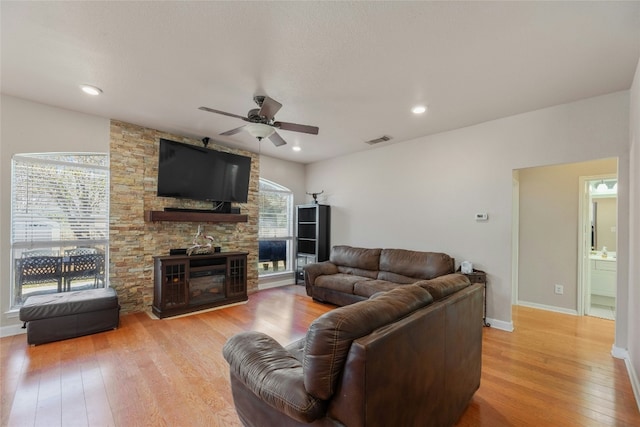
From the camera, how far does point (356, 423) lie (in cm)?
114

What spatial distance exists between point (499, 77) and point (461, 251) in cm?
232

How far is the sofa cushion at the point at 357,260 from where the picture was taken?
4703mm

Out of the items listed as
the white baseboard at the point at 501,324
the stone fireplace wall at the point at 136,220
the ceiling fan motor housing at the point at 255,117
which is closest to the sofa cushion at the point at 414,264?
the white baseboard at the point at 501,324

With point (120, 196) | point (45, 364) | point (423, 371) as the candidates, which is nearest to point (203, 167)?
point (120, 196)

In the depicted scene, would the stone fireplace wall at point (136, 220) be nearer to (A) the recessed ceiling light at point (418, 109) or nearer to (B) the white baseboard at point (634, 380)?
(A) the recessed ceiling light at point (418, 109)

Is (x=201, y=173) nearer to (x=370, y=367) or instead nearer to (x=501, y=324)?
(x=370, y=367)

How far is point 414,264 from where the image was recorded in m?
4.18

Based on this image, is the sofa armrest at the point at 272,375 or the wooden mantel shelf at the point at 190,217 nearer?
the sofa armrest at the point at 272,375

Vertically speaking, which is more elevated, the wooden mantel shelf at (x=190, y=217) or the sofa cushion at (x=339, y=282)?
the wooden mantel shelf at (x=190, y=217)

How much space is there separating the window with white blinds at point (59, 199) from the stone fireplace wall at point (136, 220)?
0.53 feet

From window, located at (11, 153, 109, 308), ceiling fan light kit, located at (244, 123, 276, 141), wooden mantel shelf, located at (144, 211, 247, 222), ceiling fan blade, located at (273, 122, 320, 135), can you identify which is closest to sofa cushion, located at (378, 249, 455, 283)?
ceiling fan blade, located at (273, 122, 320, 135)

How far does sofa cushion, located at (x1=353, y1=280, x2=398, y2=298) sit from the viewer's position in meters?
3.97

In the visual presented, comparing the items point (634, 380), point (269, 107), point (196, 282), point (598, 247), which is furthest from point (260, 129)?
point (598, 247)

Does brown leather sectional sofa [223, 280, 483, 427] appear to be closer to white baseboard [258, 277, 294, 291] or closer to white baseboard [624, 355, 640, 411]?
white baseboard [624, 355, 640, 411]
